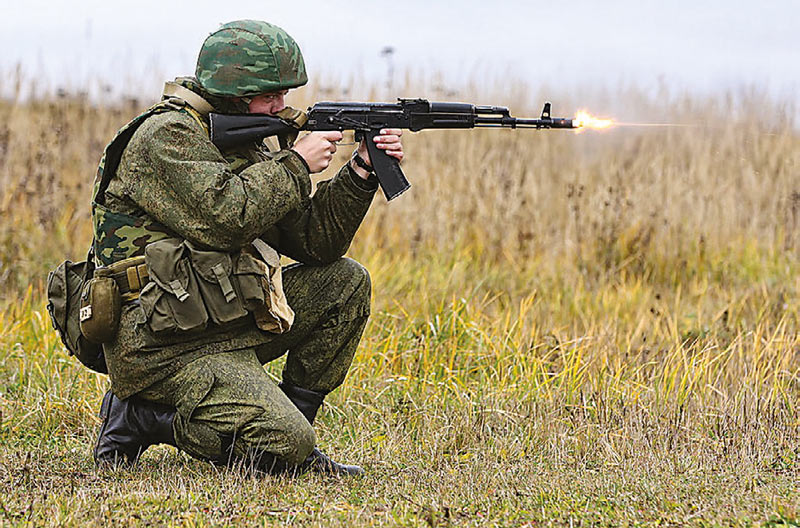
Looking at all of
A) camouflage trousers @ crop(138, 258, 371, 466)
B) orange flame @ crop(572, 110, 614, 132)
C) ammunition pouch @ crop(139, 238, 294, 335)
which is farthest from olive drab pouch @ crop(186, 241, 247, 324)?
orange flame @ crop(572, 110, 614, 132)

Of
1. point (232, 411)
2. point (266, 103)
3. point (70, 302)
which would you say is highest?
point (266, 103)

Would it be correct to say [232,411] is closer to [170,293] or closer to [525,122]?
[170,293]

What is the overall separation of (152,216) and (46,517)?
1.10 meters

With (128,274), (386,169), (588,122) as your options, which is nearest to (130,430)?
(128,274)

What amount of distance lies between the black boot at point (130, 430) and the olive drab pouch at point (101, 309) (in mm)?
348

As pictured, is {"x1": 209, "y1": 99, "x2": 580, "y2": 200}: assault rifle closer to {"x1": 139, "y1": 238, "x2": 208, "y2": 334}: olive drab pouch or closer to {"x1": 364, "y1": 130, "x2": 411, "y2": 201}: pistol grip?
{"x1": 364, "y1": 130, "x2": 411, "y2": 201}: pistol grip

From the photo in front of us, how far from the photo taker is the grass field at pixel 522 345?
3486 mm

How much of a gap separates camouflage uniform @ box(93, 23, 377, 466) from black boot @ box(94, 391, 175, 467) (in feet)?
0.26

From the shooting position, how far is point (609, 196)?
768 cm

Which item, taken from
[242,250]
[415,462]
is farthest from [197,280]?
[415,462]

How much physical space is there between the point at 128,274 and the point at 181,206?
325 mm

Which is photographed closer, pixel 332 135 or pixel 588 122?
pixel 332 135

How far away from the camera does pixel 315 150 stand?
379cm

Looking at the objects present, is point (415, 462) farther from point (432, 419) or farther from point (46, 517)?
point (46, 517)
